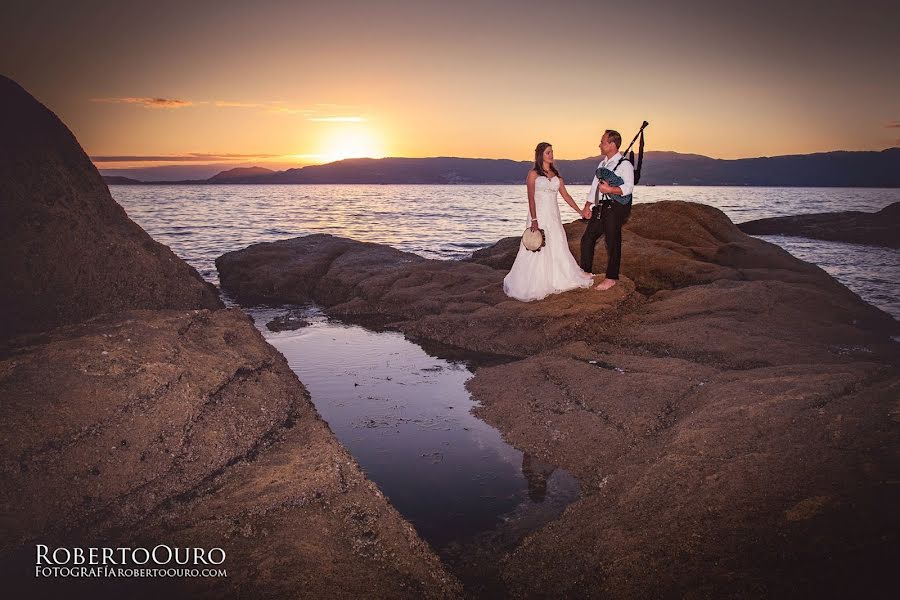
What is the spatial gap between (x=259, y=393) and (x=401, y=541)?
2.05 metres

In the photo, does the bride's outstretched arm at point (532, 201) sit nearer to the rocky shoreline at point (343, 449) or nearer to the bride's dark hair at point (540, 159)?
the bride's dark hair at point (540, 159)

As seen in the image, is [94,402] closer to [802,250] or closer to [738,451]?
[738,451]

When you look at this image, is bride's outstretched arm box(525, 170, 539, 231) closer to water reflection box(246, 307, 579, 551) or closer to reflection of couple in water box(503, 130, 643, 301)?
reflection of couple in water box(503, 130, 643, 301)

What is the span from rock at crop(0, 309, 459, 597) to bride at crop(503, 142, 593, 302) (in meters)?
5.04

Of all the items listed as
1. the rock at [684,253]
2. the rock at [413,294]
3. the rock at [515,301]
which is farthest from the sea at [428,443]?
the rock at [684,253]

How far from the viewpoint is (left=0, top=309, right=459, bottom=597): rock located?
10.1 feet

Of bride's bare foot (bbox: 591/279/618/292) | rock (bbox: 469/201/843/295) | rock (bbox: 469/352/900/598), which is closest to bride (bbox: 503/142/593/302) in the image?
bride's bare foot (bbox: 591/279/618/292)

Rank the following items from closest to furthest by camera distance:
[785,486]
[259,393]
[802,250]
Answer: [785,486] → [259,393] → [802,250]

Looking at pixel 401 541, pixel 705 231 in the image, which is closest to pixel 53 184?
pixel 401 541

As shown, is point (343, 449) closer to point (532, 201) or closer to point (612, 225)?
point (532, 201)

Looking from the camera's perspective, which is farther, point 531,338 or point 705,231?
point 705,231

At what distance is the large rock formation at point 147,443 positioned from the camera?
120 inches

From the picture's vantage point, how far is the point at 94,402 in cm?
384

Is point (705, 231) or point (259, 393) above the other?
point (705, 231)
